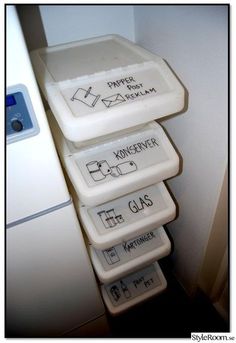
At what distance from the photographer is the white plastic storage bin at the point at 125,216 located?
25.7 inches

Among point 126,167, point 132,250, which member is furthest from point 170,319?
point 126,167

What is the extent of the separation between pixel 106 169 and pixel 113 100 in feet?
0.58

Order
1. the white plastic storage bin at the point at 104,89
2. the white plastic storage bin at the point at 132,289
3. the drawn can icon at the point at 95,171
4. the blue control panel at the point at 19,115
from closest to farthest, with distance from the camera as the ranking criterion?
the blue control panel at the point at 19,115 < the white plastic storage bin at the point at 104,89 < the drawn can icon at the point at 95,171 < the white plastic storage bin at the point at 132,289

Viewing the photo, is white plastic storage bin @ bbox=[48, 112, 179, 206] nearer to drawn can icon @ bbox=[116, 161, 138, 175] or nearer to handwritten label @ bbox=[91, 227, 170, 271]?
drawn can icon @ bbox=[116, 161, 138, 175]

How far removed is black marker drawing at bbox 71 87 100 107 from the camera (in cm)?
51

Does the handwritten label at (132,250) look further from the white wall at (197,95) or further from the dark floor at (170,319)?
the dark floor at (170,319)

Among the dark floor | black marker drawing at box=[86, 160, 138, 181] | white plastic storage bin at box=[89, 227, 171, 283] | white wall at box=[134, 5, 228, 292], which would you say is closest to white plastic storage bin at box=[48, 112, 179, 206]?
black marker drawing at box=[86, 160, 138, 181]

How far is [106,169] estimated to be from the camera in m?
0.61

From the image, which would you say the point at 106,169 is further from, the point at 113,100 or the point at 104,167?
the point at 113,100

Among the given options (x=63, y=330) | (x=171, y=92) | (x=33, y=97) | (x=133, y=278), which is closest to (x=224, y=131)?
(x=171, y=92)

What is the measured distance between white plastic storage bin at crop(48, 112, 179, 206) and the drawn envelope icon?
5.9 inches

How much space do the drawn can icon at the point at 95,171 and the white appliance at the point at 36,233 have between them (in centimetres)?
9

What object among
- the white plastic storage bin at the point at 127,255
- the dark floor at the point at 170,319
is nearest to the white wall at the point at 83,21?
the white plastic storage bin at the point at 127,255

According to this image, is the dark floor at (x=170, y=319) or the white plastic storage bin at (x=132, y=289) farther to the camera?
the dark floor at (x=170, y=319)
